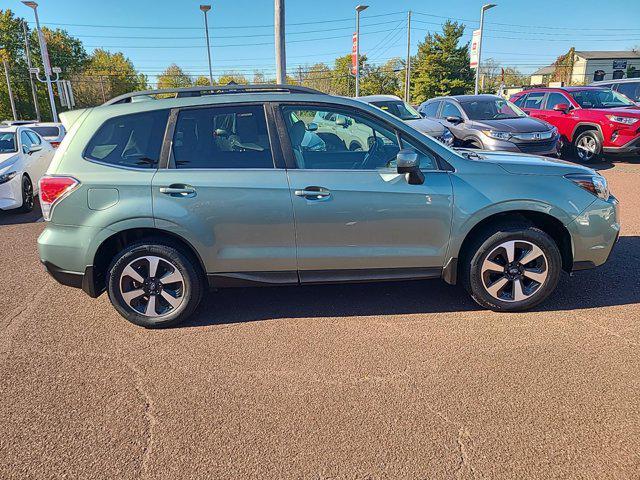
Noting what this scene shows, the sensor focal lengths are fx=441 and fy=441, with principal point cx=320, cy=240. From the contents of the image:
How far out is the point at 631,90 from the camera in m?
13.5

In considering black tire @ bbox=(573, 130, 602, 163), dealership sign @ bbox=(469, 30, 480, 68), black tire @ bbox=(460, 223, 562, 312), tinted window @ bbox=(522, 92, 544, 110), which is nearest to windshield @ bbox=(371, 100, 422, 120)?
tinted window @ bbox=(522, 92, 544, 110)

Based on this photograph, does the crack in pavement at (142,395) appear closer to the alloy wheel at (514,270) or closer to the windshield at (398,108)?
the alloy wheel at (514,270)

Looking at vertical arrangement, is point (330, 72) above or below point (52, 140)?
above

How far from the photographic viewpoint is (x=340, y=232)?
11.3 feet

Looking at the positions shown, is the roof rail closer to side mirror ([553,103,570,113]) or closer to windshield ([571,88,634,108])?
side mirror ([553,103,570,113])

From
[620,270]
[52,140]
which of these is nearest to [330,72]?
[52,140]

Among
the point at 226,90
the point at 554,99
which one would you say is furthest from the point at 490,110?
the point at 226,90

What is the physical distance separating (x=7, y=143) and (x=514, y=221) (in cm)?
932

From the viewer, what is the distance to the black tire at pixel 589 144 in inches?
419

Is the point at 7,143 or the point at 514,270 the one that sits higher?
the point at 7,143

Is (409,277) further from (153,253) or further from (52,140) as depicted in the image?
(52,140)

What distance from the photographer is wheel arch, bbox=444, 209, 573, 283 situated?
356cm

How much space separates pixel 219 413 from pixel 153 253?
1.44 m

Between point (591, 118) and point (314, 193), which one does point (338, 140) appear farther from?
point (591, 118)
